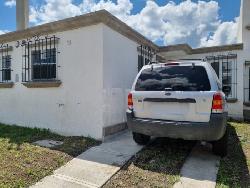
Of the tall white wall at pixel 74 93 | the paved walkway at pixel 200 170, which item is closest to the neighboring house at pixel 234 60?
the tall white wall at pixel 74 93

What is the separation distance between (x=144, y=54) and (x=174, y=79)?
4.70m

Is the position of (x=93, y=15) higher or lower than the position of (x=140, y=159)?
higher

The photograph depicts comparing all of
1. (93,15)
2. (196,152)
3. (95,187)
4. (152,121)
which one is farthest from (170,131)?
(93,15)

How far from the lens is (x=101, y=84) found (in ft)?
20.8

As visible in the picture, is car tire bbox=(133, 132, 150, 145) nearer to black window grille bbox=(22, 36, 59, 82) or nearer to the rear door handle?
the rear door handle

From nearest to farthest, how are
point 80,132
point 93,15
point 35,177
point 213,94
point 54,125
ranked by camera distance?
point 35,177, point 213,94, point 93,15, point 80,132, point 54,125

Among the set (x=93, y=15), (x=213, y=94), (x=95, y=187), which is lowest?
(x=95, y=187)

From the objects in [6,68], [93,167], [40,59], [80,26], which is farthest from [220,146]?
[6,68]

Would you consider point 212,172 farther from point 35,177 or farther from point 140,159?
point 35,177

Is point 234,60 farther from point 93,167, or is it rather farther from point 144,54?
point 93,167

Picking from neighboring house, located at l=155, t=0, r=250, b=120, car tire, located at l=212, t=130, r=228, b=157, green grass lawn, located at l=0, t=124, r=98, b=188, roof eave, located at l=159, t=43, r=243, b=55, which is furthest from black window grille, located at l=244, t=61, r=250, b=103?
green grass lawn, located at l=0, t=124, r=98, b=188

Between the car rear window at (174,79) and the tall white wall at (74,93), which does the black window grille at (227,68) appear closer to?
the car rear window at (174,79)

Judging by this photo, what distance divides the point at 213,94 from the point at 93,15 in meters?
3.45

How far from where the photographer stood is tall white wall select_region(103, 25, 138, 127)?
6514 millimetres
